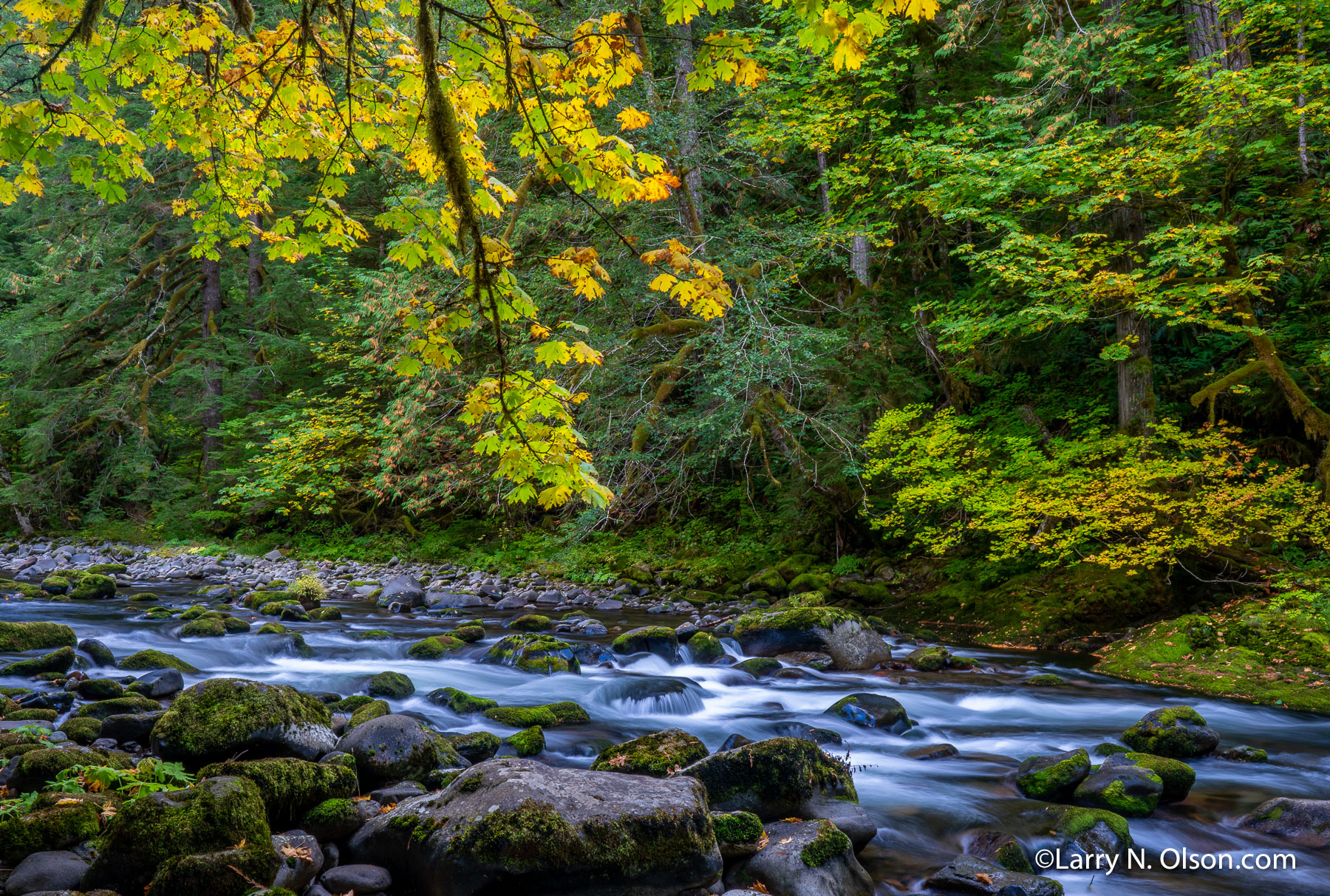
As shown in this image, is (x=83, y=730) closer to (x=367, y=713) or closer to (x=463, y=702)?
(x=367, y=713)

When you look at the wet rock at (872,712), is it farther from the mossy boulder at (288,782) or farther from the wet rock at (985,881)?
the mossy boulder at (288,782)

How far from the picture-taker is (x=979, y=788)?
502cm

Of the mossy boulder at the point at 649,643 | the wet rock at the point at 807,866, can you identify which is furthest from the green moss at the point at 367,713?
the mossy boulder at the point at 649,643

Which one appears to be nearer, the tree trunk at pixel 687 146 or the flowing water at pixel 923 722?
the flowing water at pixel 923 722

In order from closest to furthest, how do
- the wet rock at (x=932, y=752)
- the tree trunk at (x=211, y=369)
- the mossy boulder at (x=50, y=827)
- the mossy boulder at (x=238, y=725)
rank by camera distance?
1. the mossy boulder at (x=50, y=827)
2. the mossy boulder at (x=238, y=725)
3. the wet rock at (x=932, y=752)
4. the tree trunk at (x=211, y=369)

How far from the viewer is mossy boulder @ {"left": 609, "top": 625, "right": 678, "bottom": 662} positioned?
8.27 meters

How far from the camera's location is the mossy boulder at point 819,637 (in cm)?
803

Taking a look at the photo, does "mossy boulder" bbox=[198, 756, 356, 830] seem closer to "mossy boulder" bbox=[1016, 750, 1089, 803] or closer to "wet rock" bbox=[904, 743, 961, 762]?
"wet rock" bbox=[904, 743, 961, 762]

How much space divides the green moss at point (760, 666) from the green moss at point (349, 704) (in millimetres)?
3560

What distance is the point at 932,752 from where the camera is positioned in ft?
18.5

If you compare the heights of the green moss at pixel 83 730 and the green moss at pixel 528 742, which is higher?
the green moss at pixel 83 730

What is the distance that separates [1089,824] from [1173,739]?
5.95 feet

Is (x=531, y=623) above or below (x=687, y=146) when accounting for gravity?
below

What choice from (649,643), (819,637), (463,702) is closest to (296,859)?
(463,702)
